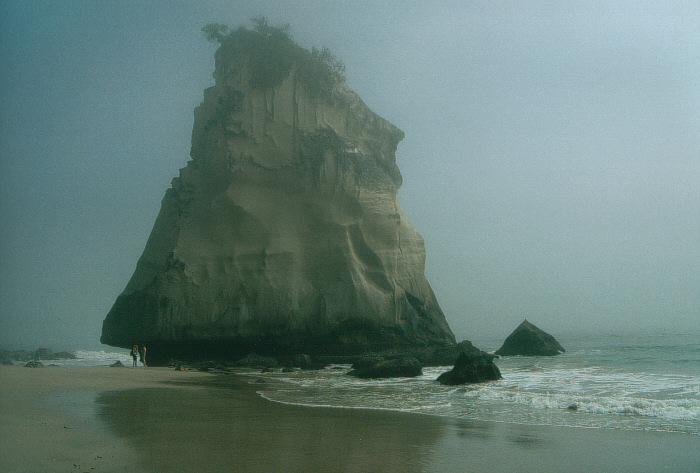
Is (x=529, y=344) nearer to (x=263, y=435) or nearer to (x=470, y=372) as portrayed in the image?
(x=470, y=372)

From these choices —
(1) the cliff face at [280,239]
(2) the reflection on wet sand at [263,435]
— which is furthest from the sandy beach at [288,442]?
(1) the cliff face at [280,239]

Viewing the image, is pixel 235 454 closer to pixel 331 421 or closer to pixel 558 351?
pixel 331 421

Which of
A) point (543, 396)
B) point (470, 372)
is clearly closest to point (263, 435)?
point (543, 396)

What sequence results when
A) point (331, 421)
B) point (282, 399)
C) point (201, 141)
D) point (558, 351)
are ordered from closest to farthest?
point (331, 421) < point (282, 399) < point (201, 141) < point (558, 351)

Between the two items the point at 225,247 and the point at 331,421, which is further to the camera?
the point at 225,247

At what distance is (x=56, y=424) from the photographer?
21.8 ft

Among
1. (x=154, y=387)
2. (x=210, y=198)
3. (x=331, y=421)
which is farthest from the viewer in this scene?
(x=210, y=198)

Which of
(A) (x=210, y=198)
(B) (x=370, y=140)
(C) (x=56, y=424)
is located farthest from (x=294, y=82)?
(C) (x=56, y=424)

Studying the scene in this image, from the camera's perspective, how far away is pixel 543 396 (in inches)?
421

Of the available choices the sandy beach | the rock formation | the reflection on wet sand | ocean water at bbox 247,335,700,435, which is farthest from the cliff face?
the sandy beach

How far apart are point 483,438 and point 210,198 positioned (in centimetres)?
1952

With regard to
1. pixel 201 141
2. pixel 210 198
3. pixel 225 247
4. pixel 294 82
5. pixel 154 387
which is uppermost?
pixel 294 82

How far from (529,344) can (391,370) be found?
47.3ft

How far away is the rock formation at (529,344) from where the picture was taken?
27.7 metres
